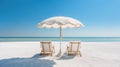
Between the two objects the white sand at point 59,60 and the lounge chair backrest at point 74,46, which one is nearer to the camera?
the white sand at point 59,60

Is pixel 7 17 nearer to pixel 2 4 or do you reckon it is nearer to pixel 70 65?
pixel 2 4

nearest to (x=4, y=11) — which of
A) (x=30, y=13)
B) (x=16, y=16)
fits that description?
(x=16, y=16)

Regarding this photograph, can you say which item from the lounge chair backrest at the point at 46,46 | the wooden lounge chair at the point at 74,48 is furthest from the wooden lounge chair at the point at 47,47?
the wooden lounge chair at the point at 74,48

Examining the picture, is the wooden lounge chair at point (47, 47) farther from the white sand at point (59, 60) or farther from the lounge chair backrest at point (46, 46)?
the white sand at point (59, 60)

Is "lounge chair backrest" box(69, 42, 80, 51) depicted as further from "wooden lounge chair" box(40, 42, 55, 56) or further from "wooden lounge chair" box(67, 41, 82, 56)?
"wooden lounge chair" box(40, 42, 55, 56)

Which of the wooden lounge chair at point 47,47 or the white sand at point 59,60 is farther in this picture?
the wooden lounge chair at point 47,47

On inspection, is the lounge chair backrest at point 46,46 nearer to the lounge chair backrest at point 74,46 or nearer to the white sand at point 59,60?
the white sand at point 59,60

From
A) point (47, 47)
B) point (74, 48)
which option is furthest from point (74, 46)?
point (47, 47)

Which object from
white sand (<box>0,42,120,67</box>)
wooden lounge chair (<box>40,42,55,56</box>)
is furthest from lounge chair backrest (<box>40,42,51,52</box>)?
white sand (<box>0,42,120,67</box>)

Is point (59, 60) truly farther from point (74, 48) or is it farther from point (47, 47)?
point (74, 48)

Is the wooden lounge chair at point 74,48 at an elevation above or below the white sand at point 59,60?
above

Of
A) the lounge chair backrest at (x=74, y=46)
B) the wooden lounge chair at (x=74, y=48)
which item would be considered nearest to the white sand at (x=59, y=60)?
the wooden lounge chair at (x=74, y=48)

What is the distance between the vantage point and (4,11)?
2725 centimetres

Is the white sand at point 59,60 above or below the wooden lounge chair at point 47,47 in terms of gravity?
below
